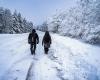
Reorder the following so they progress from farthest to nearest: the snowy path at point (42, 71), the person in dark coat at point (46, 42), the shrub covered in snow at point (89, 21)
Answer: the shrub covered in snow at point (89, 21), the person in dark coat at point (46, 42), the snowy path at point (42, 71)

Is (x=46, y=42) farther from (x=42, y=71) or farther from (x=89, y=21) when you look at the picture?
(x=89, y=21)

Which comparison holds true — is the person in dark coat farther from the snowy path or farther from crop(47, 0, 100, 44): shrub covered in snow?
crop(47, 0, 100, 44): shrub covered in snow

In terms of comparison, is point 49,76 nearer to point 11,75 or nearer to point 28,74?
point 28,74

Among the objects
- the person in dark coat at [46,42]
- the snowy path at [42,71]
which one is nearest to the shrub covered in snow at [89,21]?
the person in dark coat at [46,42]

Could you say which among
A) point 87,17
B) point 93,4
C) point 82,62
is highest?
point 93,4

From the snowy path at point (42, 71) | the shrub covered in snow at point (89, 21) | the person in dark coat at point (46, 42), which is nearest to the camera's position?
the snowy path at point (42, 71)

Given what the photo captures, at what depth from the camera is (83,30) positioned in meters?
32.5

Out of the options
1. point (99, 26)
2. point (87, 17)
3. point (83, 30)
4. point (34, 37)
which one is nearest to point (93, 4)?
point (87, 17)

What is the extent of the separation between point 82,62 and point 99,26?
14.4 m

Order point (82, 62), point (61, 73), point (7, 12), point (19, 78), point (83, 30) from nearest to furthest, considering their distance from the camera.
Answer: point (19, 78)
point (61, 73)
point (82, 62)
point (83, 30)
point (7, 12)

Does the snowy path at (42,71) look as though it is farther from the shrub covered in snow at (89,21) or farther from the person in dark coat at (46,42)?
the shrub covered in snow at (89,21)

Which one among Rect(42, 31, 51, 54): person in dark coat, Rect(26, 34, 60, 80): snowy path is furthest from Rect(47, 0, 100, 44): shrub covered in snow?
Rect(26, 34, 60, 80): snowy path

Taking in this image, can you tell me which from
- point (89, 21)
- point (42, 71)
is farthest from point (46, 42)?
point (89, 21)

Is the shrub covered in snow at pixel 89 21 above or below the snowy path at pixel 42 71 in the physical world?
above
